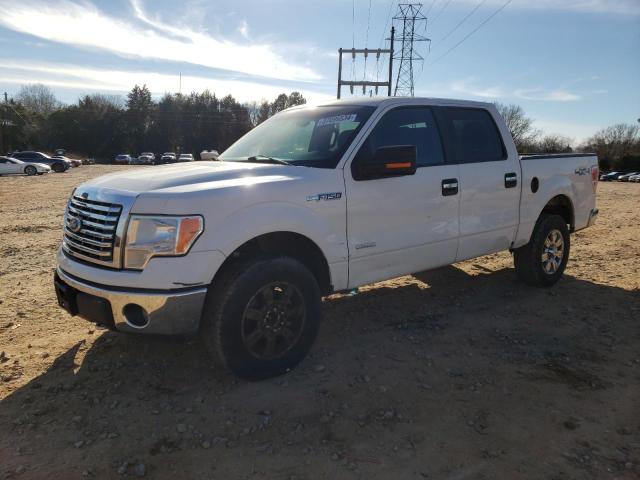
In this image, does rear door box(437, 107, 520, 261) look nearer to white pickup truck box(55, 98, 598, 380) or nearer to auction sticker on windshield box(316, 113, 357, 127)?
white pickup truck box(55, 98, 598, 380)

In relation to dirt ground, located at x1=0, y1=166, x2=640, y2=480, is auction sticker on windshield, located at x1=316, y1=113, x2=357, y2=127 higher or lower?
higher

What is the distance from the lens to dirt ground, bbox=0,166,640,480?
2643 mm

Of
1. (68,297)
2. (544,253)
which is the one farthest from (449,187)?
(68,297)

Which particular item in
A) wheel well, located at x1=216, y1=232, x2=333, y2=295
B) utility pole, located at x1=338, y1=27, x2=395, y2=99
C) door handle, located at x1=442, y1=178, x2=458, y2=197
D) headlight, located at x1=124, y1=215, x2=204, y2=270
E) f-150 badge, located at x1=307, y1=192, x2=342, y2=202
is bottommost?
wheel well, located at x1=216, y1=232, x2=333, y2=295

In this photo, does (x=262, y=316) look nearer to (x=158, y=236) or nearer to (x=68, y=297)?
(x=158, y=236)

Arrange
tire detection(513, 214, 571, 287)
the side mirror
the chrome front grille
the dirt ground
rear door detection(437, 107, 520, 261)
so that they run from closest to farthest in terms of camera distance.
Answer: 1. the dirt ground
2. the chrome front grille
3. the side mirror
4. rear door detection(437, 107, 520, 261)
5. tire detection(513, 214, 571, 287)

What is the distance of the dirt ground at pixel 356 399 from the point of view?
2643mm

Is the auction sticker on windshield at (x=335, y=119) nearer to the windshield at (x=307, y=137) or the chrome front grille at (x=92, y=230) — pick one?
the windshield at (x=307, y=137)

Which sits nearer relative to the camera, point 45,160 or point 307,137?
point 307,137

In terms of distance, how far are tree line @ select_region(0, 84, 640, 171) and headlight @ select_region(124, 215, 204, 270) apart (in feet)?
231

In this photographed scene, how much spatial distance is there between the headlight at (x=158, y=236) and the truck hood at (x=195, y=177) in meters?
0.22

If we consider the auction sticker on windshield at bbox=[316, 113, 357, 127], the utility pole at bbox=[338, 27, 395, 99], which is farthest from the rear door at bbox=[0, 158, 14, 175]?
the auction sticker on windshield at bbox=[316, 113, 357, 127]

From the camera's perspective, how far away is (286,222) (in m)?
3.37

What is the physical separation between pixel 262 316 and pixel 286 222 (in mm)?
667
